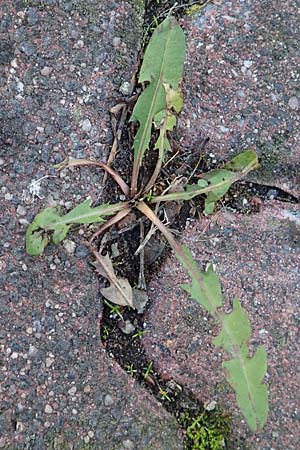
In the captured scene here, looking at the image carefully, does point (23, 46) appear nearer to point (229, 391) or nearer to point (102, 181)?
point (102, 181)

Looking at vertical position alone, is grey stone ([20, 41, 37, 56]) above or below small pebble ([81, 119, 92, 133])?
above

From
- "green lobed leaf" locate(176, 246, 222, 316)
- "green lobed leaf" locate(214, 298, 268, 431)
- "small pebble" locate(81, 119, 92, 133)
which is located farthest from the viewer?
"small pebble" locate(81, 119, 92, 133)

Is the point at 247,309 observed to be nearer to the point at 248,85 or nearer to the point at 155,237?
the point at 155,237

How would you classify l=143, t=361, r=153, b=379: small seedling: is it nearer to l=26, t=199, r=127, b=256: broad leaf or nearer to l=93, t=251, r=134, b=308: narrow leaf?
l=93, t=251, r=134, b=308: narrow leaf

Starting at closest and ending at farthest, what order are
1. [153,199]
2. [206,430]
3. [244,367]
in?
[244,367] → [206,430] → [153,199]

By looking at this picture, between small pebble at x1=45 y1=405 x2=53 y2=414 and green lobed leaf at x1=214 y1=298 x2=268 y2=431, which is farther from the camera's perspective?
small pebble at x1=45 y1=405 x2=53 y2=414

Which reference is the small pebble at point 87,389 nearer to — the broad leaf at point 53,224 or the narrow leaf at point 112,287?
the narrow leaf at point 112,287

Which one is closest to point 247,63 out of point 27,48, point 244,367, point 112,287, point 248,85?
point 248,85

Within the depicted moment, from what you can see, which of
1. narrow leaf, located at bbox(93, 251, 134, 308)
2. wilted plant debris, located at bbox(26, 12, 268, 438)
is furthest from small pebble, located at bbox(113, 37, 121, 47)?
narrow leaf, located at bbox(93, 251, 134, 308)
